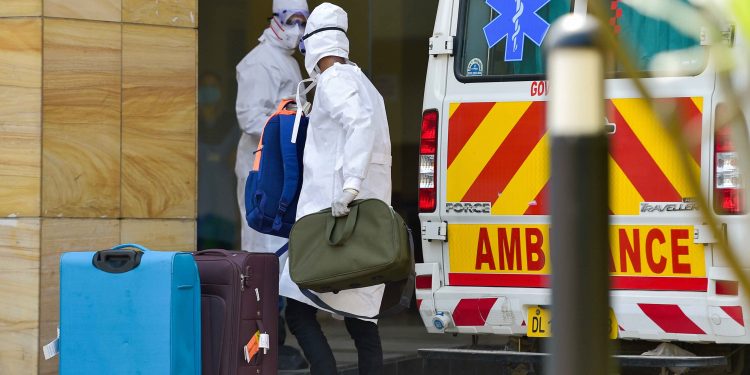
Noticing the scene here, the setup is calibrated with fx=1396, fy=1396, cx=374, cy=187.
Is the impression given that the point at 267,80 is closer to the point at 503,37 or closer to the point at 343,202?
the point at 503,37

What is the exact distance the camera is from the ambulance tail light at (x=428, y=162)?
6.12 m

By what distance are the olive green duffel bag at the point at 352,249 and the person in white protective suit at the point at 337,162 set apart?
8 centimetres

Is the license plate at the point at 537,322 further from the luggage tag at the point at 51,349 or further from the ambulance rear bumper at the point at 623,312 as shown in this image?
→ the luggage tag at the point at 51,349

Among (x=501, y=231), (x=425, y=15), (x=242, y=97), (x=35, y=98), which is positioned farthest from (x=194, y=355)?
(x=425, y=15)

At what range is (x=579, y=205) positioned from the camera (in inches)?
62.6

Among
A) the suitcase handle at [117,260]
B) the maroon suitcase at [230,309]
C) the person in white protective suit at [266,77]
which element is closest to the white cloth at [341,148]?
the maroon suitcase at [230,309]

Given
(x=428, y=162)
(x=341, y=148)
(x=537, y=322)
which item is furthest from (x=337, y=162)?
(x=537, y=322)

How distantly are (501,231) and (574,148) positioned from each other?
4.36 meters

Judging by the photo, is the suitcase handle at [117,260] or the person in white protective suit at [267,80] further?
the person in white protective suit at [267,80]

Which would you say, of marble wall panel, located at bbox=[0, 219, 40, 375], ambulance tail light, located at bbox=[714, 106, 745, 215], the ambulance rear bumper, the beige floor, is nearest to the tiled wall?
marble wall panel, located at bbox=[0, 219, 40, 375]

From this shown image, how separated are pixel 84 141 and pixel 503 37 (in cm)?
216

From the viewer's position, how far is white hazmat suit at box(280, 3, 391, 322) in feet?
18.6

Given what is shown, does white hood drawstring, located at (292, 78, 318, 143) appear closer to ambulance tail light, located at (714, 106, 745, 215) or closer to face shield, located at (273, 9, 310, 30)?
ambulance tail light, located at (714, 106, 745, 215)

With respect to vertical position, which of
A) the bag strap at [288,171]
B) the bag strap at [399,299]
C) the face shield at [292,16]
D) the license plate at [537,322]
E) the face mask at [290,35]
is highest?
the face shield at [292,16]
